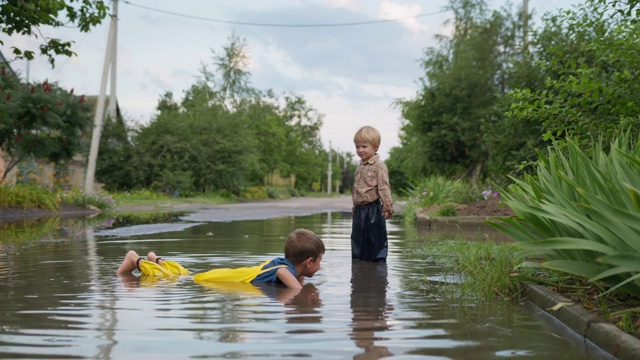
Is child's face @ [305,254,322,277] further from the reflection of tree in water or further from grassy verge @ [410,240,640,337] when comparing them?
grassy verge @ [410,240,640,337]

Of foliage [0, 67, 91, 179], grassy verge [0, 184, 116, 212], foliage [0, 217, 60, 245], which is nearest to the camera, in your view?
foliage [0, 217, 60, 245]

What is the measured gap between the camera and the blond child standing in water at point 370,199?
9320mm

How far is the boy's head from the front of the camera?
9.23 meters

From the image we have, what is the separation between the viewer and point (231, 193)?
2167 inches

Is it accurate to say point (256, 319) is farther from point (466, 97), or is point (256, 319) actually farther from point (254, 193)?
point (254, 193)

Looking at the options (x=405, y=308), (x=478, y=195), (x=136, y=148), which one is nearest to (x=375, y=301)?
(x=405, y=308)

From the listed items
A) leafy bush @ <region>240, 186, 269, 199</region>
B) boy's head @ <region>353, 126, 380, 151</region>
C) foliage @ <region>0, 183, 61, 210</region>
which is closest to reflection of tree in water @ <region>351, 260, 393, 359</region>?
boy's head @ <region>353, 126, 380, 151</region>

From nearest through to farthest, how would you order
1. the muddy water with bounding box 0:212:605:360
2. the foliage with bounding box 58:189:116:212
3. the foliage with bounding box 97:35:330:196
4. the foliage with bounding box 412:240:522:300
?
the muddy water with bounding box 0:212:605:360 < the foliage with bounding box 412:240:522:300 < the foliage with bounding box 58:189:116:212 < the foliage with bounding box 97:35:330:196

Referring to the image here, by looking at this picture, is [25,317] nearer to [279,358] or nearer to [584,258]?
[279,358]

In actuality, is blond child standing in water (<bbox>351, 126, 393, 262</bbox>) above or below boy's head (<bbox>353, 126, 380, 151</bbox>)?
below

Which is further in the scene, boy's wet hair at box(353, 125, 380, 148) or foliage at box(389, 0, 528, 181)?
foliage at box(389, 0, 528, 181)

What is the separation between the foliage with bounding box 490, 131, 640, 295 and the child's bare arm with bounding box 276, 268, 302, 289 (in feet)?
6.41

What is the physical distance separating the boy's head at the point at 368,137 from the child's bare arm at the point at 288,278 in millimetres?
2530

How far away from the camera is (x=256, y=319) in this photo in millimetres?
5438
